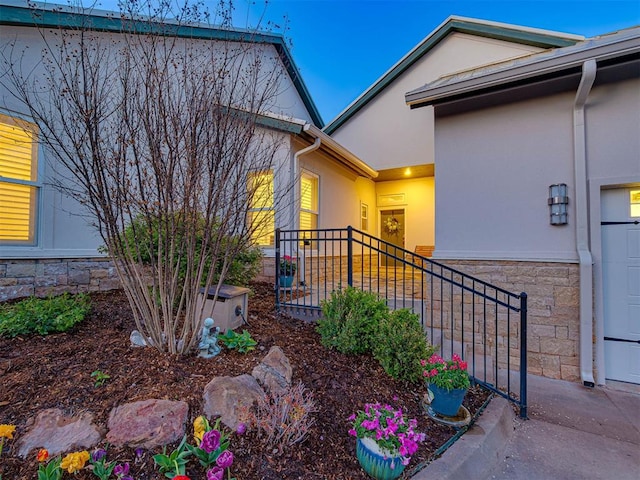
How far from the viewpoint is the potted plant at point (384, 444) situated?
174 cm

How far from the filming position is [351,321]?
3.01 metres

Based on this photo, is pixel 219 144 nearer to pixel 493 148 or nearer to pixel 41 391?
pixel 41 391

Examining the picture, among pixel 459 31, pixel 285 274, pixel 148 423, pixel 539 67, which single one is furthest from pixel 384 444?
pixel 459 31

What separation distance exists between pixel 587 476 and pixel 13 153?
697 centimetres

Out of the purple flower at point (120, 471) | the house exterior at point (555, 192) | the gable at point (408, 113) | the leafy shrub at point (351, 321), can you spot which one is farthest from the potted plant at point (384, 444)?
the gable at point (408, 113)

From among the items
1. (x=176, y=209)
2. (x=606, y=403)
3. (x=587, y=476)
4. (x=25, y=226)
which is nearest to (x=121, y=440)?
(x=176, y=209)

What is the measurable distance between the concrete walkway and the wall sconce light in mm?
2051

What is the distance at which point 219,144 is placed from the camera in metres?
2.51

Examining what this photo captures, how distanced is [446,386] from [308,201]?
16.3 feet

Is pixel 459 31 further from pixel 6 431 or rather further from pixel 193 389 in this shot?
pixel 6 431

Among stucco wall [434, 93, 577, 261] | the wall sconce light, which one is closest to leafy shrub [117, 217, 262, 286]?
stucco wall [434, 93, 577, 261]

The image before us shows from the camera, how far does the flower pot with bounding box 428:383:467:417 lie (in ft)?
7.95

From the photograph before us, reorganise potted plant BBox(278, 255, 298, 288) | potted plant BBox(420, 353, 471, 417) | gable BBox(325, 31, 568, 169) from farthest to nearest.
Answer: gable BBox(325, 31, 568, 169), potted plant BBox(278, 255, 298, 288), potted plant BBox(420, 353, 471, 417)

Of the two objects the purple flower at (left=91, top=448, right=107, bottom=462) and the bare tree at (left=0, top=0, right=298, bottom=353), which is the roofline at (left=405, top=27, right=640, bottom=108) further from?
the purple flower at (left=91, top=448, right=107, bottom=462)
